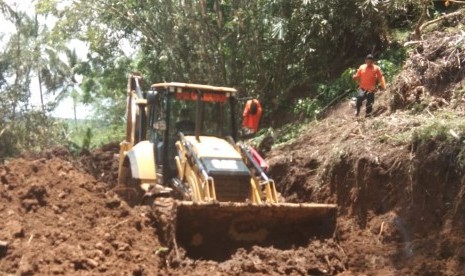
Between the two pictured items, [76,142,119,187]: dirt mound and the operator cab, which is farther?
[76,142,119,187]: dirt mound

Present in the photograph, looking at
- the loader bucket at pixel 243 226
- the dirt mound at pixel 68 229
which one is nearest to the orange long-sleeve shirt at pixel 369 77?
the loader bucket at pixel 243 226

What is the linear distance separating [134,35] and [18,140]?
28.9 feet

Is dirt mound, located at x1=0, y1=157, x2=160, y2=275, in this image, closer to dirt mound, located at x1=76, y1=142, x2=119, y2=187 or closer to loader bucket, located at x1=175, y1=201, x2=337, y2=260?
loader bucket, located at x1=175, y1=201, x2=337, y2=260

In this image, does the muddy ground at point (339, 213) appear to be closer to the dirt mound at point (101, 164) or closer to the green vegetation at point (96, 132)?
the dirt mound at point (101, 164)

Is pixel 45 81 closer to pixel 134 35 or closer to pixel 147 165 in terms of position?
pixel 134 35

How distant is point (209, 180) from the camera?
8.99 m

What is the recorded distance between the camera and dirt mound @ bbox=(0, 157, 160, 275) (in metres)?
7.71

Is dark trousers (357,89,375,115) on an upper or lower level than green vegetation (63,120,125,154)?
upper

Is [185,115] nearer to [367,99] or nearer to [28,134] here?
[367,99]

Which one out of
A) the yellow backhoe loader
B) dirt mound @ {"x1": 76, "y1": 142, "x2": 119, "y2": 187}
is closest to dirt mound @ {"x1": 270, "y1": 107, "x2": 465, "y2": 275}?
the yellow backhoe loader

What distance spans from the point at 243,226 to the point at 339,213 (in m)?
2.18

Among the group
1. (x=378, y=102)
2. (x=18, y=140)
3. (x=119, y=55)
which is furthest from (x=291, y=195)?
(x=18, y=140)

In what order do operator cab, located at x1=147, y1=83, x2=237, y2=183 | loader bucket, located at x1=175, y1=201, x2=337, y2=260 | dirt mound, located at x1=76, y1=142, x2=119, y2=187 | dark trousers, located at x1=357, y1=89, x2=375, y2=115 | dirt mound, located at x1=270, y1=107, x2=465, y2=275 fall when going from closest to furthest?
dirt mound, located at x1=270, y1=107, x2=465, y2=275 → loader bucket, located at x1=175, y1=201, x2=337, y2=260 → operator cab, located at x1=147, y1=83, x2=237, y2=183 → dark trousers, located at x1=357, y1=89, x2=375, y2=115 → dirt mound, located at x1=76, y1=142, x2=119, y2=187

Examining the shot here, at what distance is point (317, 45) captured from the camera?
1800 cm
